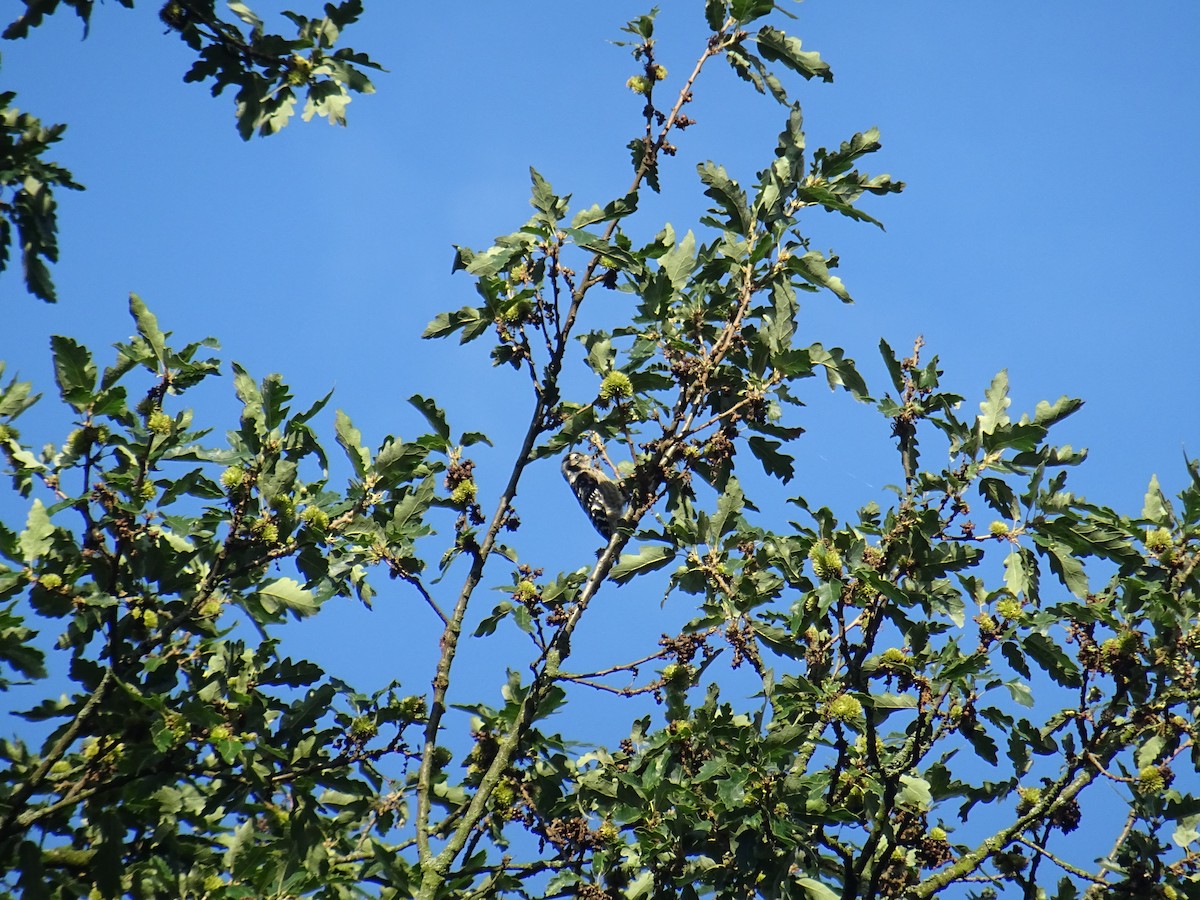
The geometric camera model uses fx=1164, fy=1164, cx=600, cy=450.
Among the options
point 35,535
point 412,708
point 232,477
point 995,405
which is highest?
point 995,405

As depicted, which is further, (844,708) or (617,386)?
(617,386)

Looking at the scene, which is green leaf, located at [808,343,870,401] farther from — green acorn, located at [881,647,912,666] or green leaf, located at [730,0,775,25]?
green leaf, located at [730,0,775,25]

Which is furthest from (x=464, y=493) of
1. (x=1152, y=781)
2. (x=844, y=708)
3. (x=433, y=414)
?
(x=1152, y=781)

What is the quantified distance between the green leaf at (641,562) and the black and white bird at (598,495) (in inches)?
87.1

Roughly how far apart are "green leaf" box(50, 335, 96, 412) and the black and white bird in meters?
3.62

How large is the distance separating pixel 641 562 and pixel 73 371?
2946 millimetres

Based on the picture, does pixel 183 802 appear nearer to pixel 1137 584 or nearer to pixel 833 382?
pixel 833 382

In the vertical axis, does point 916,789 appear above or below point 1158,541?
below

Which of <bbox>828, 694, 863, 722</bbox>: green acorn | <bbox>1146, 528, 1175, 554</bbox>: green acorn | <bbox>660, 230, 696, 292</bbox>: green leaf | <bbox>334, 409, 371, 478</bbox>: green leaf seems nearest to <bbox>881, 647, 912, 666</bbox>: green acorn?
<bbox>828, 694, 863, 722</bbox>: green acorn

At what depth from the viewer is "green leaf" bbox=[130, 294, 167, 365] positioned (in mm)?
5707

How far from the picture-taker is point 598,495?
8.45 meters

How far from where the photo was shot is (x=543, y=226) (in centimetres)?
613

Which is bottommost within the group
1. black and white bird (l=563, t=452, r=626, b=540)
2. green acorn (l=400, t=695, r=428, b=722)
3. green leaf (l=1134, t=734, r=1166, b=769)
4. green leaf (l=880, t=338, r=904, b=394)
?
green acorn (l=400, t=695, r=428, b=722)

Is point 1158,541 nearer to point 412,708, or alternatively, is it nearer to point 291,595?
point 412,708
